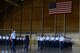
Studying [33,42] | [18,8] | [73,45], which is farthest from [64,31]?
[18,8]

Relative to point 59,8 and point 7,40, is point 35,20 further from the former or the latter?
point 59,8

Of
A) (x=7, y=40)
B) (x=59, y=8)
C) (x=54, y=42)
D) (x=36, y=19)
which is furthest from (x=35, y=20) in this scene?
(x=59, y=8)

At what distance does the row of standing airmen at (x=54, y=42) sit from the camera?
30737 millimetres

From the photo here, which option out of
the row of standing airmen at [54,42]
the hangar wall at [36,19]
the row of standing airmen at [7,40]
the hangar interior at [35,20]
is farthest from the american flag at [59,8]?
the row of standing airmen at [7,40]

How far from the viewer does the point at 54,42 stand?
32094 millimetres

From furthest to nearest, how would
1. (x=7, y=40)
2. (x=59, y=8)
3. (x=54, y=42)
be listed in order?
(x=7, y=40) < (x=54, y=42) < (x=59, y=8)

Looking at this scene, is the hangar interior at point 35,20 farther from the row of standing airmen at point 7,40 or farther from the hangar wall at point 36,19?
the row of standing airmen at point 7,40

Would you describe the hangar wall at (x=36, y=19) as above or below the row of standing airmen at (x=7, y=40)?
above

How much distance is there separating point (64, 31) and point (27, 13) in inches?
221

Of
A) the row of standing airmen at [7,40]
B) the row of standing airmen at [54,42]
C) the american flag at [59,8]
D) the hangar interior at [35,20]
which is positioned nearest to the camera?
the american flag at [59,8]

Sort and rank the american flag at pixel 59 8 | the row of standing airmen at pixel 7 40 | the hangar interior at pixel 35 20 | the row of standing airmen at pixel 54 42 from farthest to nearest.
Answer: the hangar interior at pixel 35 20 < the row of standing airmen at pixel 7 40 < the row of standing airmen at pixel 54 42 < the american flag at pixel 59 8

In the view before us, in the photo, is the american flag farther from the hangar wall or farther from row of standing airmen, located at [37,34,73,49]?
the hangar wall

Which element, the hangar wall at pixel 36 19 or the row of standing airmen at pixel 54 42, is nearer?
the row of standing airmen at pixel 54 42

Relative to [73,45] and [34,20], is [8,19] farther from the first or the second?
[73,45]
